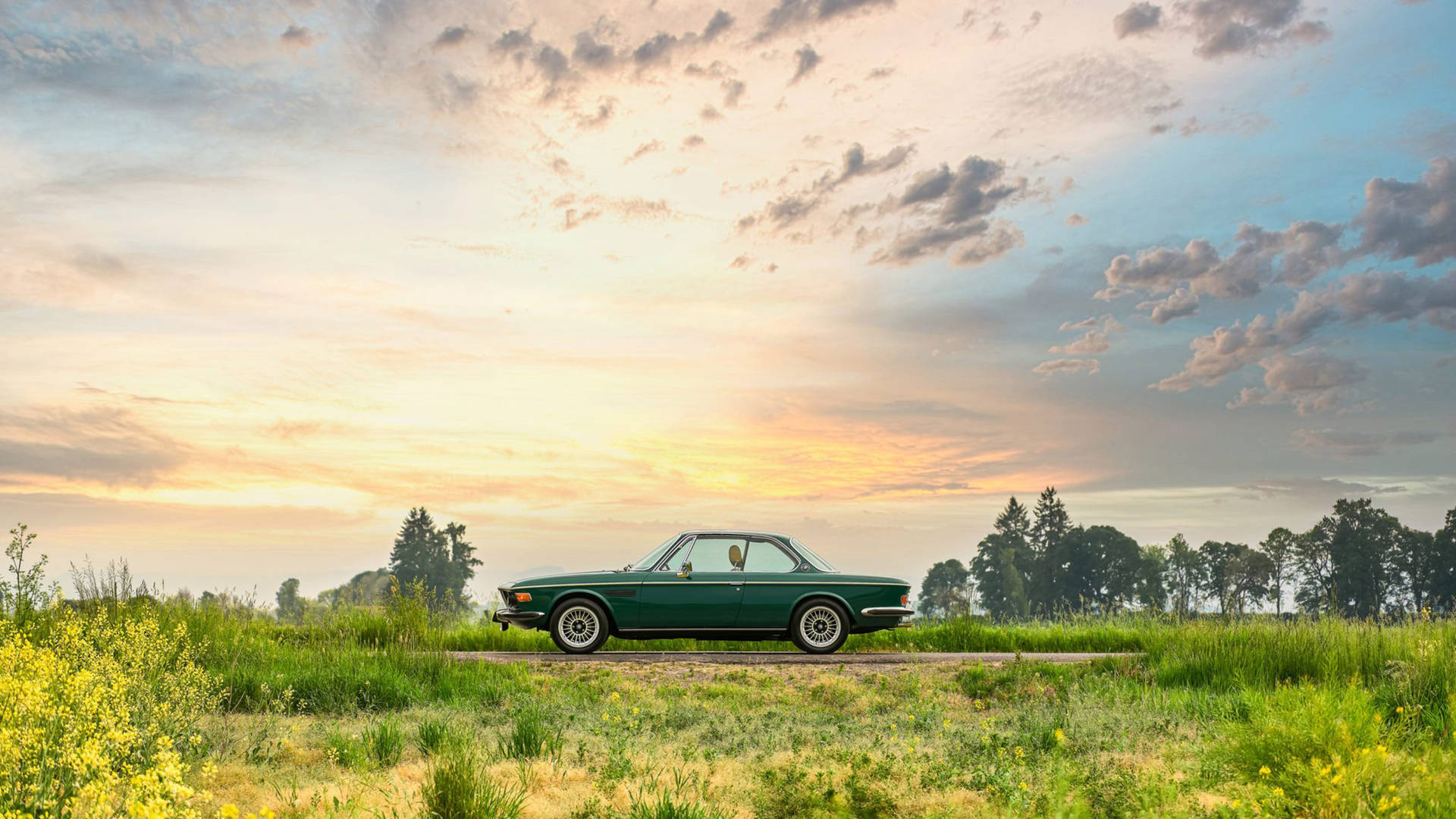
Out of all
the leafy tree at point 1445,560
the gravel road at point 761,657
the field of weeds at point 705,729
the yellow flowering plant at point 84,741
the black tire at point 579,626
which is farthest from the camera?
the leafy tree at point 1445,560

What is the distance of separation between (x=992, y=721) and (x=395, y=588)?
30.1ft

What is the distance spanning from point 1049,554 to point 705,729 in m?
92.8

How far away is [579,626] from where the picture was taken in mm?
14680

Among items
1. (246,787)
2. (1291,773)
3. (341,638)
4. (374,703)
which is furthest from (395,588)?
(1291,773)

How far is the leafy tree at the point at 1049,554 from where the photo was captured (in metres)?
93.6

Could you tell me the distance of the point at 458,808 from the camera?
6.78m

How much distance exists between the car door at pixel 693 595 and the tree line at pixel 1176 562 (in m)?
9.98

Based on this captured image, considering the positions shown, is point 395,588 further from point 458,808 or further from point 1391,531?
point 1391,531

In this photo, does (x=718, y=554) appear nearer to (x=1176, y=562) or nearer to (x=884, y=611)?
(x=884, y=611)

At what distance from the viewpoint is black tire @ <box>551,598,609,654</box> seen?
14.5 meters

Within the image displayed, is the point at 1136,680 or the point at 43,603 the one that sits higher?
the point at 43,603

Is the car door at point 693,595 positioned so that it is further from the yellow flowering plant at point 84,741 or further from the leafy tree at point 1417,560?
the leafy tree at point 1417,560

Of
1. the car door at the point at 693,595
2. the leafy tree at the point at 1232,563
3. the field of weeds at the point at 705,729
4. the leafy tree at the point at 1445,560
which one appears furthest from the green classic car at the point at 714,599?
the leafy tree at the point at 1445,560

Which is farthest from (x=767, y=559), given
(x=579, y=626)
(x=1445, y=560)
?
(x=1445, y=560)
